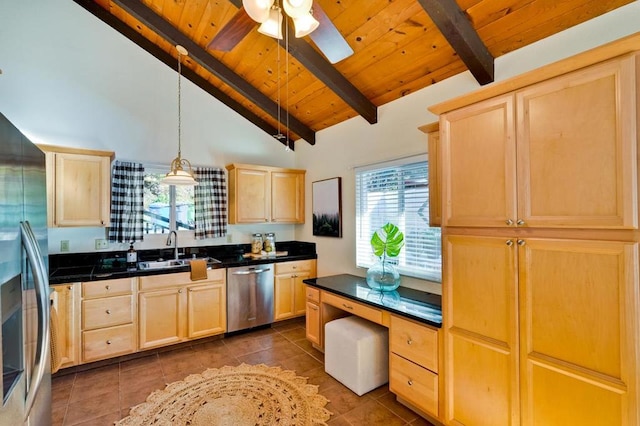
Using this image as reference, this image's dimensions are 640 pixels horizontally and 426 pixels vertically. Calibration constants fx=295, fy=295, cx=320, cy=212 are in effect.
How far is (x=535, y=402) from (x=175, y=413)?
2374mm

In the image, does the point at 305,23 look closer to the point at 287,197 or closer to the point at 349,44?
the point at 349,44

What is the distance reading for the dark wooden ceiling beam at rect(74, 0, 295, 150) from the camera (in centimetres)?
340

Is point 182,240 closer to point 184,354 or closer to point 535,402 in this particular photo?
point 184,354

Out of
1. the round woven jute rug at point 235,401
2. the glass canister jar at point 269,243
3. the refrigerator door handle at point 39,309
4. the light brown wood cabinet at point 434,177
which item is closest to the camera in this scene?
the refrigerator door handle at point 39,309

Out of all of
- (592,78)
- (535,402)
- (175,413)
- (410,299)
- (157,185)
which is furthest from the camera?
(157,185)

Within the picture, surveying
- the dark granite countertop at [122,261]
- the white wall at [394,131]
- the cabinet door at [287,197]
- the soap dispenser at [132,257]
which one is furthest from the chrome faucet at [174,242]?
the white wall at [394,131]

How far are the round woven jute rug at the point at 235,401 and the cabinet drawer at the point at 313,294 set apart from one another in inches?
28.2

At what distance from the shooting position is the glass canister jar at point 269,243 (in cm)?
432

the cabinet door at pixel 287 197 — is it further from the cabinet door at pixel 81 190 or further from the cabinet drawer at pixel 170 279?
the cabinet door at pixel 81 190

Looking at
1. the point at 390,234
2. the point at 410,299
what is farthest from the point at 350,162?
the point at 410,299

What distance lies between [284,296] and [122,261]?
199cm

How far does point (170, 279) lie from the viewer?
3238 millimetres

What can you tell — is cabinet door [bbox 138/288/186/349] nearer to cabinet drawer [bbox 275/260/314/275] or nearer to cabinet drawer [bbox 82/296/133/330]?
cabinet drawer [bbox 82/296/133/330]

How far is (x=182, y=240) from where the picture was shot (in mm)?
3904
